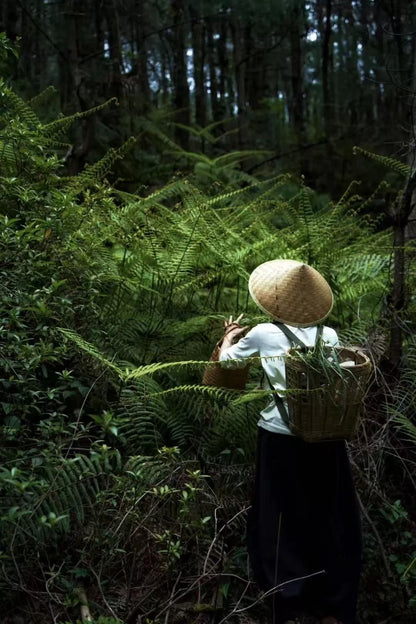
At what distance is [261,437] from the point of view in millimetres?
3020

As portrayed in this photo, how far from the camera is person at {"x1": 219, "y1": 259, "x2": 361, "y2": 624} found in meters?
2.90

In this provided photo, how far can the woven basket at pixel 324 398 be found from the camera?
2.56 m

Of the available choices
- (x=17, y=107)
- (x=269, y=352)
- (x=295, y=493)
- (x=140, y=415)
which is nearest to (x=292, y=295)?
(x=269, y=352)

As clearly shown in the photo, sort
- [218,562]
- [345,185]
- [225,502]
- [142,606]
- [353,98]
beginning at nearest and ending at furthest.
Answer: [142,606]
[218,562]
[225,502]
[345,185]
[353,98]

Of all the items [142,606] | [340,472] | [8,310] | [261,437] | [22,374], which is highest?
[8,310]

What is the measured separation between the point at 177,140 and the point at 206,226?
7.55m

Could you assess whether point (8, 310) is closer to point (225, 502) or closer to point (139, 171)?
point (225, 502)

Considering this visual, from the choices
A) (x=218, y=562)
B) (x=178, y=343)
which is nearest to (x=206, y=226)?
(x=178, y=343)

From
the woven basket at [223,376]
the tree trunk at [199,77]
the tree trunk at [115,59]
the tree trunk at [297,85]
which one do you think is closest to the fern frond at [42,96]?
the woven basket at [223,376]

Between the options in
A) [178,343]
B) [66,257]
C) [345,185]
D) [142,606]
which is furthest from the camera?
[345,185]

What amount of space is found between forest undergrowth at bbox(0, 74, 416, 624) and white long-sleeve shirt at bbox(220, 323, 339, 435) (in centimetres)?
15

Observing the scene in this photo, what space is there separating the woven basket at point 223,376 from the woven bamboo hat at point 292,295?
346mm

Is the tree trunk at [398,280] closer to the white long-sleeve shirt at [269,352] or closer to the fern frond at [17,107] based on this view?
the white long-sleeve shirt at [269,352]

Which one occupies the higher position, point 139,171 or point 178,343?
point 139,171
